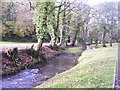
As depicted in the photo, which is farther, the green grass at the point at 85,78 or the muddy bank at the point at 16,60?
the muddy bank at the point at 16,60

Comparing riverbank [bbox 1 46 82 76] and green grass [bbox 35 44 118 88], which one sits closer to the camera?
green grass [bbox 35 44 118 88]

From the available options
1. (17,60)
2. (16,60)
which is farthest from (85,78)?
(17,60)

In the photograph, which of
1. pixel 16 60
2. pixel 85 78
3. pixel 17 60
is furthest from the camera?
pixel 17 60

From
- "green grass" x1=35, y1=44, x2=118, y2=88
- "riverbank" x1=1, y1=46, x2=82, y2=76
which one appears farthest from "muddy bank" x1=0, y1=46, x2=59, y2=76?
"green grass" x1=35, y1=44, x2=118, y2=88

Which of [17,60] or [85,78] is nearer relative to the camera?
[85,78]

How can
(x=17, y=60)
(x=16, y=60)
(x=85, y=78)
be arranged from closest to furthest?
(x=85, y=78) → (x=16, y=60) → (x=17, y=60)

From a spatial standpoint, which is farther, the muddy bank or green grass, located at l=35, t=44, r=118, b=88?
the muddy bank

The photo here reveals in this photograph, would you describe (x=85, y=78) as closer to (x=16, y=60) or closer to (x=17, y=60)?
(x=16, y=60)

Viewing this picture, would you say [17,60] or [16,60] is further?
[17,60]

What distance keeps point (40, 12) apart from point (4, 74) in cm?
1218

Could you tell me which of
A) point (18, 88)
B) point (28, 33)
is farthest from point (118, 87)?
point (28, 33)

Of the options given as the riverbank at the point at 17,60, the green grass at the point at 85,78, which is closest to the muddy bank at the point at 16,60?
the riverbank at the point at 17,60

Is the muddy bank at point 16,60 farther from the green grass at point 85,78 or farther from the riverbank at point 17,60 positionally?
the green grass at point 85,78

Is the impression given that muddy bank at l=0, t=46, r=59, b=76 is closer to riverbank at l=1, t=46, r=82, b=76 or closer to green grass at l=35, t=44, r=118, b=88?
riverbank at l=1, t=46, r=82, b=76
